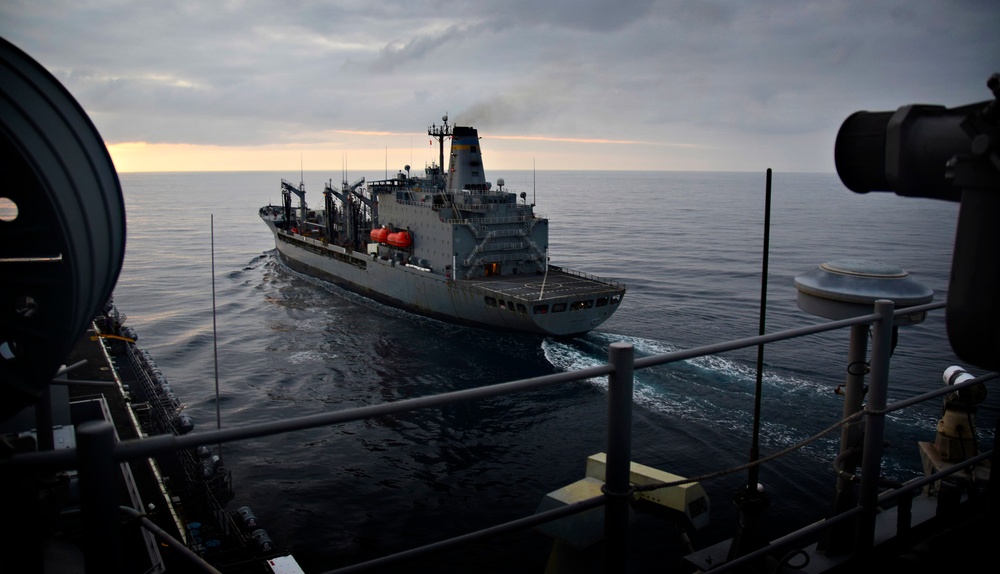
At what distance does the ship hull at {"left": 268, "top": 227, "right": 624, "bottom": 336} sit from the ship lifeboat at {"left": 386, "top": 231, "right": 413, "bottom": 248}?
119 cm

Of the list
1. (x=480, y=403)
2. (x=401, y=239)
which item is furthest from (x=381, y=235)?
(x=480, y=403)

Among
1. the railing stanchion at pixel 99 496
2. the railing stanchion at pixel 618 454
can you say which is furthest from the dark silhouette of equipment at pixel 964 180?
the railing stanchion at pixel 99 496

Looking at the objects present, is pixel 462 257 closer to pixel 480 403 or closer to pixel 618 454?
pixel 480 403

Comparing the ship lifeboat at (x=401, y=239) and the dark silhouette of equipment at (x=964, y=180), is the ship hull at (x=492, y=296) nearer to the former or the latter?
the ship lifeboat at (x=401, y=239)

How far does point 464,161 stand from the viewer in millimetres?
41969

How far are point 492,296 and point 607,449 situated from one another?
93.8ft

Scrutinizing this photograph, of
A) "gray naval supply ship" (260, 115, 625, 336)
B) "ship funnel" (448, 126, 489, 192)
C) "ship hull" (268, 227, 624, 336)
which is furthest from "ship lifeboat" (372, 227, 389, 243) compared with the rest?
"ship funnel" (448, 126, 489, 192)

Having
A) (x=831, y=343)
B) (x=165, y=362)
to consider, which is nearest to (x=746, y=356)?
(x=831, y=343)

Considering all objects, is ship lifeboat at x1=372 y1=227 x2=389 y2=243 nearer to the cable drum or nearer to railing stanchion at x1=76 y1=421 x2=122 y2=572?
the cable drum

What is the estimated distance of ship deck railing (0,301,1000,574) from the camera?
70.6 inches

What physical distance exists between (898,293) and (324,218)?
180ft

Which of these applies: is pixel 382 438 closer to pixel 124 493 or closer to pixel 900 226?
pixel 124 493

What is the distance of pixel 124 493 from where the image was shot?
Answer: 1143 cm

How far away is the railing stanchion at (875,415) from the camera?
343cm
